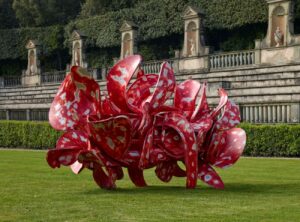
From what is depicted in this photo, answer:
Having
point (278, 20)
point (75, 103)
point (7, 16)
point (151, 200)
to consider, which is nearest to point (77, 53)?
point (7, 16)

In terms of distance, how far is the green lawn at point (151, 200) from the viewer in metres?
7.59

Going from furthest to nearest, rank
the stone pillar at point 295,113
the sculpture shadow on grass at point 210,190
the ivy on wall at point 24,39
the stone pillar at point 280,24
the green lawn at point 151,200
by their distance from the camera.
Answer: the ivy on wall at point 24,39
the stone pillar at point 280,24
the stone pillar at point 295,113
the sculpture shadow on grass at point 210,190
the green lawn at point 151,200

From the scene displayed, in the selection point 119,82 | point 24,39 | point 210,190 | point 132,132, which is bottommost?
point 210,190

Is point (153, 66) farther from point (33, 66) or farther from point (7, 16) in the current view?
point (7, 16)

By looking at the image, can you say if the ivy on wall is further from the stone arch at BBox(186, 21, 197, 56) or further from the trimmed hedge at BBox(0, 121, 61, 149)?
the trimmed hedge at BBox(0, 121, 61, 149)

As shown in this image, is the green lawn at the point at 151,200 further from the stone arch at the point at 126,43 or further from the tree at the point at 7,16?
the tree at the point at 7,16

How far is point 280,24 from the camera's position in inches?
1127

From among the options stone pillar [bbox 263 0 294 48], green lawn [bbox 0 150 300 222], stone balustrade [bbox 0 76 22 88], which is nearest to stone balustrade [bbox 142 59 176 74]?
stone pillar [bbox 263 0 294 48]

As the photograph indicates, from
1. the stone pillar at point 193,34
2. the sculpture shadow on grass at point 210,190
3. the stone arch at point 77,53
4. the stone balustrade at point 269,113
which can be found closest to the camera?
the sculpture shadow on grass at point 210,190

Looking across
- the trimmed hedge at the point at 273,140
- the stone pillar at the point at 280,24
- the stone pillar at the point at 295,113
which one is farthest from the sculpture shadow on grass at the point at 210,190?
the stone pillar at the point at 280,24

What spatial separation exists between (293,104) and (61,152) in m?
11.9

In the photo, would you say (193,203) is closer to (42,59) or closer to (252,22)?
(252,22)

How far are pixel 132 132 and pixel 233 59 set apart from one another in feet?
64.2

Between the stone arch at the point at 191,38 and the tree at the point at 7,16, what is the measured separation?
102 feet
